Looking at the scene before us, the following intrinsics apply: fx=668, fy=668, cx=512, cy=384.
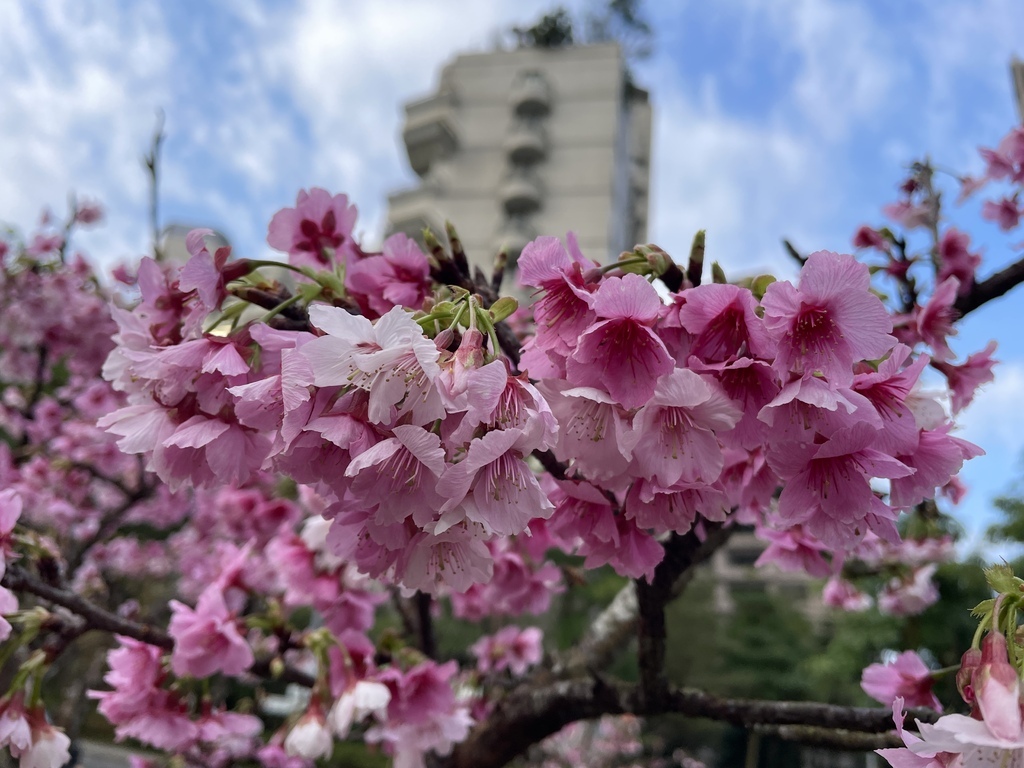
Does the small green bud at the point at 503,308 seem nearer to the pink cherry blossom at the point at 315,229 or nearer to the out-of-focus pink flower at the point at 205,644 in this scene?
the pink cherry blossom at the point at 315,229

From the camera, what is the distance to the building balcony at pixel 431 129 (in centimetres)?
2217

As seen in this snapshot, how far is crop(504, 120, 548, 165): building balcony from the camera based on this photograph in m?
21.7

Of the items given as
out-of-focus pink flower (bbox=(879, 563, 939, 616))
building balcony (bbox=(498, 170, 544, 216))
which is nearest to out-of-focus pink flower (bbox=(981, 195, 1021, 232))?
out-of-focus pink flower (bbox=(879, 563, 939, 616))

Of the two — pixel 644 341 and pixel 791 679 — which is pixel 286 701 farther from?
pixel 791 679

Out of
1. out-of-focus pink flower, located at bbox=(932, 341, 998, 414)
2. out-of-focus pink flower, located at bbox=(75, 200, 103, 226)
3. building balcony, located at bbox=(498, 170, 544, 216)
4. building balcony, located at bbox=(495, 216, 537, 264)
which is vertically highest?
building balcony, located at bbox=(498, 170, 544, 216)

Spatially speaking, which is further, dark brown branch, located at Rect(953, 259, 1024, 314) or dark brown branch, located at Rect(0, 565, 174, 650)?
dark brown branch, located at Rect(953, 259, 1024, 314)

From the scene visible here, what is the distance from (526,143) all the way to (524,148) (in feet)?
0.56

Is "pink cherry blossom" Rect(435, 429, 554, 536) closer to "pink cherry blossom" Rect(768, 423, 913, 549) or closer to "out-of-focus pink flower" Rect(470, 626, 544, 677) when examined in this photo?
"pink cherry blossom" Rect(768, 423, 913, 549)

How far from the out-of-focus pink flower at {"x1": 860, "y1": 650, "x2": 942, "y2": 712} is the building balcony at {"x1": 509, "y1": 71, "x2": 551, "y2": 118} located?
2278cm

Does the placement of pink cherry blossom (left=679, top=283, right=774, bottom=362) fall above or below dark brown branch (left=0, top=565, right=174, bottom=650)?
above

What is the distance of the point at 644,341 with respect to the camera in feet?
2.81

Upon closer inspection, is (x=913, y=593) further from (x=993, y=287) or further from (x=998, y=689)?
(x=998, y=689)

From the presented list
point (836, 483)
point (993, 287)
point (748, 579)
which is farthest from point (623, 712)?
point (748, 579)

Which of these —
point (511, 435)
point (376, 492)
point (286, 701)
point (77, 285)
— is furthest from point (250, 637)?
point (286, 701)
